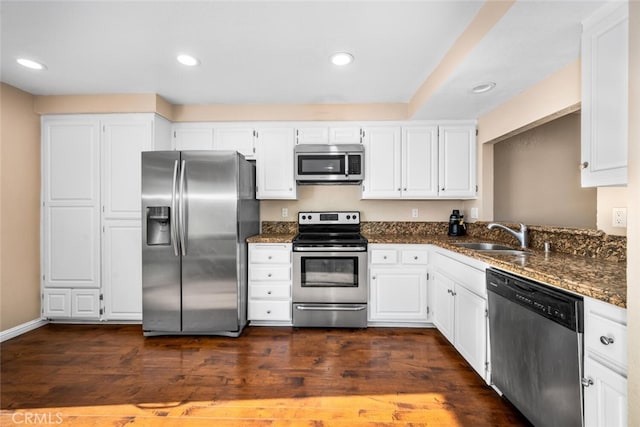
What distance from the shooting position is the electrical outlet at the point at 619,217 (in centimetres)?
167

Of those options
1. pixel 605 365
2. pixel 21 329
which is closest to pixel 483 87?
pixel 605 365

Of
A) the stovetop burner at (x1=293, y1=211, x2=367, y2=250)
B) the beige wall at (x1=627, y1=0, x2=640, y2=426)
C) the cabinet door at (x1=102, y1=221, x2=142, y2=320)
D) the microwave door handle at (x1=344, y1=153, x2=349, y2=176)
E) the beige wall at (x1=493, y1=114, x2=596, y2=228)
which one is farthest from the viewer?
the stovetop burner at (x1=293, y1=211, x2=367, y2=250)

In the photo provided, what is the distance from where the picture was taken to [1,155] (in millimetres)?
2734

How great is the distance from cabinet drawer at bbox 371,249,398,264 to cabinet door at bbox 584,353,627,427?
5.99 ft

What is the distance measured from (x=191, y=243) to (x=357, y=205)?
1.89m

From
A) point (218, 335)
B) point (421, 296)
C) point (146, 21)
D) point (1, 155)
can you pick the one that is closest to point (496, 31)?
point (146, 21)

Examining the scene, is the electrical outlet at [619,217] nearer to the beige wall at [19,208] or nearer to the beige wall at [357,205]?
the beige wall at [357,205]

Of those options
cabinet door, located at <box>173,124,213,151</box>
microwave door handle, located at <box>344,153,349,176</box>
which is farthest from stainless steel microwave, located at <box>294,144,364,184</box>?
cabinet door, located at <box>173,124,213,151</box>

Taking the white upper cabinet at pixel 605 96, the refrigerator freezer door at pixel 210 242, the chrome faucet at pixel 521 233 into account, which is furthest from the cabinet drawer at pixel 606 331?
the refrigerator freezer door at pixel 210 242

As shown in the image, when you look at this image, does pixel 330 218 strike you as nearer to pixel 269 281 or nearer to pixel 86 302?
pixel 269 281

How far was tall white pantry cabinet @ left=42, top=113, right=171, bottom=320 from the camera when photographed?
3062 millimetres

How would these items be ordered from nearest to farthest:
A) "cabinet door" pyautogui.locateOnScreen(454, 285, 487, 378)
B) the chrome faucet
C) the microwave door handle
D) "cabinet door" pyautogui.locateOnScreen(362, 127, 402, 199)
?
"cabinet door" pyautogui.locateOnScreen(454, 285, 487, 378)
the chrome faucet
the microwave door handle
"cabinet door" pyautogui.locateOnScreen(362, 127, 402, 199)

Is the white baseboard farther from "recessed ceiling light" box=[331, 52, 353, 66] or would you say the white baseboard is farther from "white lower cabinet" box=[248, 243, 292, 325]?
"recessed ceiling light" box=[331, 52, 353, 66]

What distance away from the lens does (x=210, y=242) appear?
2.75m
